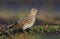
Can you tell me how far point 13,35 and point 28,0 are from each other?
26.6 inches

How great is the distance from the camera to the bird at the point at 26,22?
3396 millimetres

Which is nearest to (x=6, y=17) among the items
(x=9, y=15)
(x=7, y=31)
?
(x=9, y=15)

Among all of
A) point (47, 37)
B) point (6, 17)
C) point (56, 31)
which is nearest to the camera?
point (47, 37)

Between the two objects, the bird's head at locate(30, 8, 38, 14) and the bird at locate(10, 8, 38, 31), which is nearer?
the bird at locate(10, 8, 38, 31)

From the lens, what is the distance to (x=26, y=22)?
11.2 feet

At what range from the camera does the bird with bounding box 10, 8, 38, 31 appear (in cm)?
340

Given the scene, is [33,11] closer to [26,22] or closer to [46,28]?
[26,22]

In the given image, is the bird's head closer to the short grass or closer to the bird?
the bird

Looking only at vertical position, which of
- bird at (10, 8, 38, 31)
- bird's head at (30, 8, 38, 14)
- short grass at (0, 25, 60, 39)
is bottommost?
short grass at (0, 25, 60, 39)

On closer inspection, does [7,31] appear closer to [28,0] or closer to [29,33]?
[29,33]

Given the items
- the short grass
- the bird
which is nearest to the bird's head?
the bird

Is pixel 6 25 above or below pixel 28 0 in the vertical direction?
below

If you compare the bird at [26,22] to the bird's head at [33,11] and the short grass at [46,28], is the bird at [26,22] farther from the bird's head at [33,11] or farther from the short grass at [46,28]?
the short grass at [46,28]

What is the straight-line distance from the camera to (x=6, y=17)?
375cm
